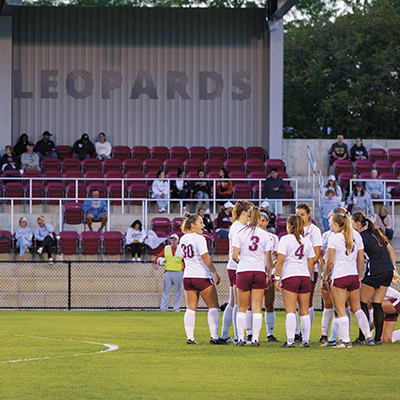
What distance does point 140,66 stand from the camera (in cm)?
2594

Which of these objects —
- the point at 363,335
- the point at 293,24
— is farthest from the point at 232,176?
the point at 293,24

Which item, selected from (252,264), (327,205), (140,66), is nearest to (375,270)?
(252,264)

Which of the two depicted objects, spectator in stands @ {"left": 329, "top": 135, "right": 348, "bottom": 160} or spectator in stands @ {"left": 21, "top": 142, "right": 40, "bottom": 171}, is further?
spectator in stands @ {"left": 329, "top": 135, "right": 348, "bottom": 160}

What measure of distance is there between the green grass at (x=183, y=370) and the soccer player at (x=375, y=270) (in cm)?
43

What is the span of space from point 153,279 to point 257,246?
29.4ft

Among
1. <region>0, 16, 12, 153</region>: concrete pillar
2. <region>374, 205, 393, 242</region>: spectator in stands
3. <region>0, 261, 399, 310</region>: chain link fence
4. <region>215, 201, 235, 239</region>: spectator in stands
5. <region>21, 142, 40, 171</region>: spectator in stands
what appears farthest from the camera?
<region>0, 16, 12, 153</region>: concrete pillar

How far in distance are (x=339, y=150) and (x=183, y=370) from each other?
17.7 meters

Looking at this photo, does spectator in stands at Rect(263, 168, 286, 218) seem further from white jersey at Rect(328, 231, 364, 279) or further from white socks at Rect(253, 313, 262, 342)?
white socks at Rect(253, 313, 262, 342)

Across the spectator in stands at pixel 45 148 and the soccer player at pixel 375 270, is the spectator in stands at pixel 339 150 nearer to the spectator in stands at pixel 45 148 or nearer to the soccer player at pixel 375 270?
the spectator in stands at pixel 45 148

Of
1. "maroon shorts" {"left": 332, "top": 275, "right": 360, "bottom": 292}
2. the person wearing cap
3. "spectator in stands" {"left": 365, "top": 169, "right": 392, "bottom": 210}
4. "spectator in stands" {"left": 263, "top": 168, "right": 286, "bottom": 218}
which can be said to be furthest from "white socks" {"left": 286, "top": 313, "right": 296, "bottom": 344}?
"spectator in stands" {"left": 365, "top": 169, "right": 392, "bottom": 210}

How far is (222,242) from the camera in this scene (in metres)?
18.7

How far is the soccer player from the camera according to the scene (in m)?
9.06

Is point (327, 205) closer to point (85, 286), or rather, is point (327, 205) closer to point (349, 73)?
point (85, 286)

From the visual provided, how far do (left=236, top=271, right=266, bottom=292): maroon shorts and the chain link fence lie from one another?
8.18 meters
